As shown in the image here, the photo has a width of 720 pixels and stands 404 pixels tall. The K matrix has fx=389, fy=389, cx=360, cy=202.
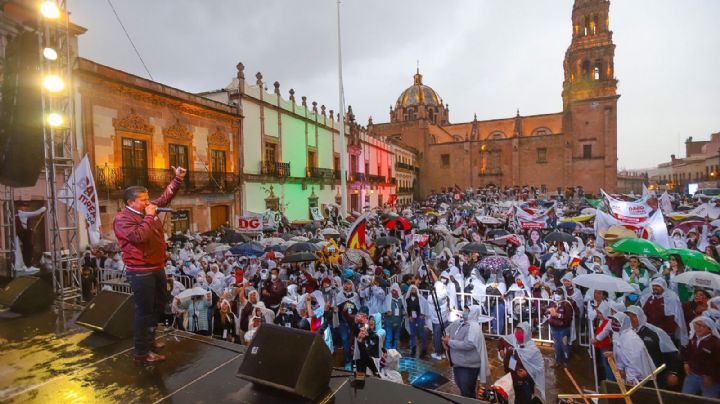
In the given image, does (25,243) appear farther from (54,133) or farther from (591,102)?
(591,102)

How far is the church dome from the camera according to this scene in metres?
63.3

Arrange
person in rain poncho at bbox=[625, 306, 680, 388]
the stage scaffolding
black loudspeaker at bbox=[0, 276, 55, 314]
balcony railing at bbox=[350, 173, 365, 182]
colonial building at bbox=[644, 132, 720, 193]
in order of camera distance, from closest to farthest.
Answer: person in rain poncho at bbox=[625, 306, 680, 388] < black loudspeaker at bbox=[0, 276, 55, 314] < the stage scaffolding < balcony railing at bbox=[350, 173, 365, 182] < colonial building at bbox=[644, 132, 720, 193]

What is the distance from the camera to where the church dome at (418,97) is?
6328cm

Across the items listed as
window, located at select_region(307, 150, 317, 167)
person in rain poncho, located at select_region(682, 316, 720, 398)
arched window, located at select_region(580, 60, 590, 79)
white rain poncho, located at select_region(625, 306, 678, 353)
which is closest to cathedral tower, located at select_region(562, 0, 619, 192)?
arched window, located at select_region(580, 60, 590, 79)

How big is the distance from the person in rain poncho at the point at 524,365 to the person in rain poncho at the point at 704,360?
1895mm

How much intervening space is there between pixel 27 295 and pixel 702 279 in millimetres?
10899

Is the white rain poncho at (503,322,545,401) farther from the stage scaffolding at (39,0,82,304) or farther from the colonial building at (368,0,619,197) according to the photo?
the colonial building at (368,0,619,197)

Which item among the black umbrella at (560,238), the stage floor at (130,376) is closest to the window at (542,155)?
the black umbrella at (560,238)

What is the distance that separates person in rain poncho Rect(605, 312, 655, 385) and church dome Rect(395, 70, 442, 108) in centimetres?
5985

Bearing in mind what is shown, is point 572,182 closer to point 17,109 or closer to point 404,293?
point 404,293

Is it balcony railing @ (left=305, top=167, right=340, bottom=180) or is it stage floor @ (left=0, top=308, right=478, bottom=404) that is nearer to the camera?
stage floor @ (left=0, top=308, right=478, bottom=404)

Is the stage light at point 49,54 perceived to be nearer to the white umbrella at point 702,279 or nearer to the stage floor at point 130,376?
the stage floor at point 130,376

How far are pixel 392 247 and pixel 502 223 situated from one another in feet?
23.5

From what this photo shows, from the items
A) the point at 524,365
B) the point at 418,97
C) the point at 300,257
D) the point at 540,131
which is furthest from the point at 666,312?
the point at 418,97
